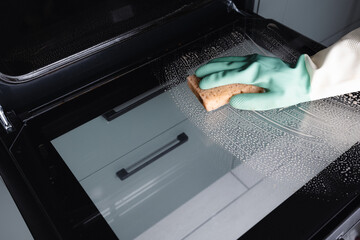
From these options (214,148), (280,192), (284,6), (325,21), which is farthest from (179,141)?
(325,21)

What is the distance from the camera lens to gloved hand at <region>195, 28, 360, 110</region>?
806 millimetres

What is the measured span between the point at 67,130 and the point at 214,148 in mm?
339

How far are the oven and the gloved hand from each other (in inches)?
1.1

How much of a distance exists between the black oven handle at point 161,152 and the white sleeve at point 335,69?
33 cm

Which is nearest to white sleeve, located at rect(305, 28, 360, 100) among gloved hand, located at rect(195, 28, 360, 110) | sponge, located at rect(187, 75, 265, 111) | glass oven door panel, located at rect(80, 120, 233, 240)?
gloved hand, located at rect(195, 28, 360, 110)

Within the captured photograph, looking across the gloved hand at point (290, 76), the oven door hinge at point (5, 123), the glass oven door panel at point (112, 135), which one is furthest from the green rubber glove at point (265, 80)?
the oven door hinge at point (5, 123)

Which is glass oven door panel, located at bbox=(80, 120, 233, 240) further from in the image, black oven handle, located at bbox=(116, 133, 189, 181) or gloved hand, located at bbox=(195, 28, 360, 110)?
gloved hand, located at bbox=(195, 28, 360, 110)

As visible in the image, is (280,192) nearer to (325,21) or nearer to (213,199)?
(213,199)

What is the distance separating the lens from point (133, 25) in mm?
898

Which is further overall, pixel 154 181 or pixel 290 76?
pixel 290 76

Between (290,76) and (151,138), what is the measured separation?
1.20 feet

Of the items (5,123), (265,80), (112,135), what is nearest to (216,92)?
(265,80)

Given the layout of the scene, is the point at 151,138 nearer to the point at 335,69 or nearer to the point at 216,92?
the point at 216,92

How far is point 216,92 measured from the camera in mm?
826
